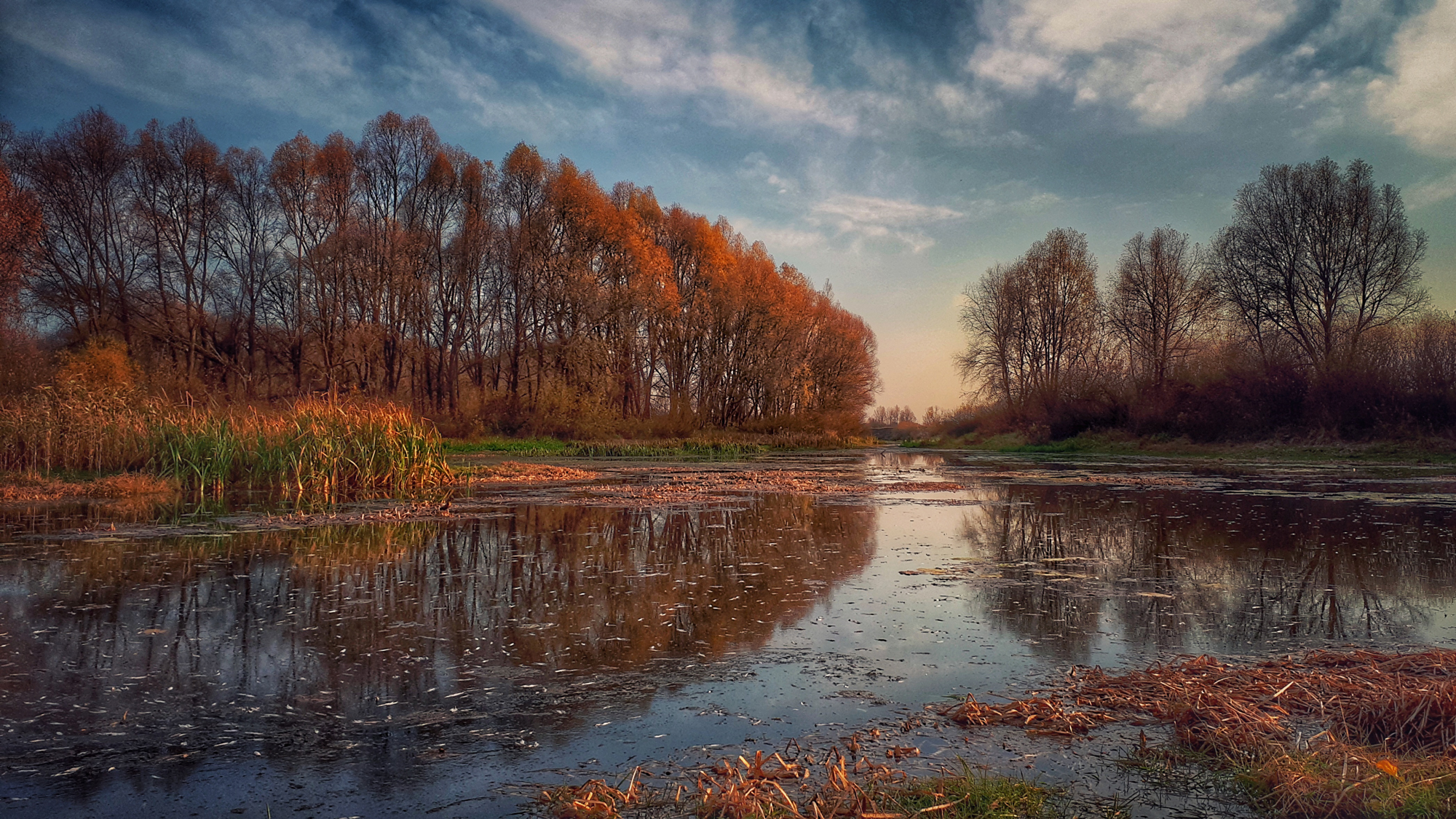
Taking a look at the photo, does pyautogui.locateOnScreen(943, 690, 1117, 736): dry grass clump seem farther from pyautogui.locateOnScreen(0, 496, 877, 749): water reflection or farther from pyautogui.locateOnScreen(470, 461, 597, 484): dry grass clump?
pyautogui.locateOnScreen(470, 461, 597, 484): dry grass clump

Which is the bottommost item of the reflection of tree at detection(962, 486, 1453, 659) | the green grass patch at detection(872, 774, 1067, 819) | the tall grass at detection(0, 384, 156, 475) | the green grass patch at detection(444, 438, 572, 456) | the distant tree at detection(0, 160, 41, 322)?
the reflection of tree at detection(962, 486, 1453, 659)

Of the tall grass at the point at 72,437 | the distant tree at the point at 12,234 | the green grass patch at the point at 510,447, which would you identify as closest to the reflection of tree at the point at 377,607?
the tall grass at the point at 72,437

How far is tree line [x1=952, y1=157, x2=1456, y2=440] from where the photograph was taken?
23234 mm

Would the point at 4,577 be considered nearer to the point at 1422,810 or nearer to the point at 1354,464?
the point at 1422,810

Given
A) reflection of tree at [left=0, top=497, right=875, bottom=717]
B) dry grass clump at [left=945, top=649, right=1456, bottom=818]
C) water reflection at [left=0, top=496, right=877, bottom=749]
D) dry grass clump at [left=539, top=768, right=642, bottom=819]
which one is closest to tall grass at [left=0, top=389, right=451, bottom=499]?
water reflection at [left=0, top=496, right=877, bottom=749]

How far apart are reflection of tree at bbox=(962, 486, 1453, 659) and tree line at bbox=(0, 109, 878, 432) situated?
77.0 feet

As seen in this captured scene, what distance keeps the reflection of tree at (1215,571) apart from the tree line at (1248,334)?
51.6 feet

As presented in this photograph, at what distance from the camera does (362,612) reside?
5.12m

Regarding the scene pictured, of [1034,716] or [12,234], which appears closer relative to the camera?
[1034,716]

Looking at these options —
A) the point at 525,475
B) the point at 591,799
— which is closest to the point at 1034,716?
the point at 591,799

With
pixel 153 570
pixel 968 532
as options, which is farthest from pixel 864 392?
pixel 153 570

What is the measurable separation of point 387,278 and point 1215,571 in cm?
3136

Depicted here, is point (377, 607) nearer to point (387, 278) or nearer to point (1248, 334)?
point (387, 278)

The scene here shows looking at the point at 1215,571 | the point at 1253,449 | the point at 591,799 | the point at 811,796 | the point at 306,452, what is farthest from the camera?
the point at 1253,449
